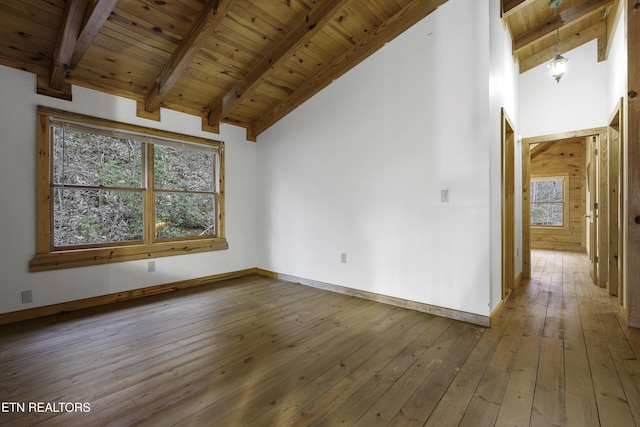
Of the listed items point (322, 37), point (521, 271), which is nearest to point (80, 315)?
point (322, 37)

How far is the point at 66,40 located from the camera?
259 centimetres

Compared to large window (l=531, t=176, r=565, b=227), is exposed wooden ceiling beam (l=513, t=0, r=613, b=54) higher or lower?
higher

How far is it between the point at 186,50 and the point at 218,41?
0.38 m

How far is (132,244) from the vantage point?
3.63 metres

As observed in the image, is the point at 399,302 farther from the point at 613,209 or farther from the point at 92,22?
the point at 92,22

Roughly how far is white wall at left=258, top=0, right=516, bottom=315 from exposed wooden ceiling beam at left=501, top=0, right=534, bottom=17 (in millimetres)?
610

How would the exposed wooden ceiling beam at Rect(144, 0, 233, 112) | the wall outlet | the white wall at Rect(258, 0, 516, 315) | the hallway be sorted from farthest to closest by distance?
1. the wall outlet
2. the white wall at Rect(258, 0, 516, 315)
3. the exposed wooden ceiling beam at Rect(144, 0, 233, 112)
4. the hallway

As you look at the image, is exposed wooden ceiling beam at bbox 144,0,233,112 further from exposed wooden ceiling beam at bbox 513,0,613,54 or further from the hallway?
exposed wooden ceiling beam at bbox 513,0,613,54

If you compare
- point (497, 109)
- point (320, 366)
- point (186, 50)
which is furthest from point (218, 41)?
point (320, 366)

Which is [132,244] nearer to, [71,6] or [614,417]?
[71,6]

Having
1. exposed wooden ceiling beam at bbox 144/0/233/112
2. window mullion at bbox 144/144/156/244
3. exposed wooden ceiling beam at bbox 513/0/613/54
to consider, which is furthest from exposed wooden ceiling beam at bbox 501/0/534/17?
window mullion at bbox 144/144/156/244

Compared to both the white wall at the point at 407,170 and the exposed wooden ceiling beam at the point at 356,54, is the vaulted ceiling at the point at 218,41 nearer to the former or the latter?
the exposed wooden ceiling beam at the point at 356,54

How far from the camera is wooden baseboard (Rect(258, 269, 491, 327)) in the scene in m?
2.77

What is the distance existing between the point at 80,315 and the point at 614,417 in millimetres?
4223
